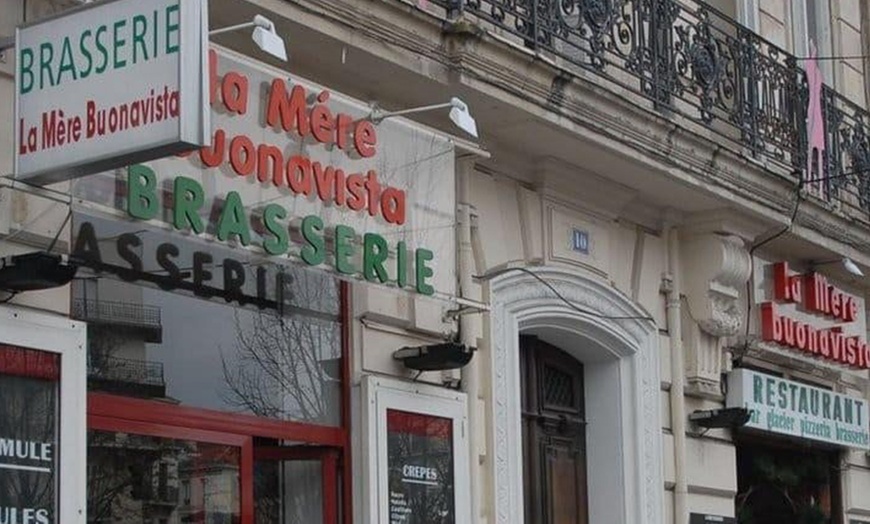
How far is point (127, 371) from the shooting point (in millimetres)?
8391

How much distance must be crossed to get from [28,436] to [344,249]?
1.80m

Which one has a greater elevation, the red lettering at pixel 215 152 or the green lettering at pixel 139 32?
the green lettering at pixel 139 32

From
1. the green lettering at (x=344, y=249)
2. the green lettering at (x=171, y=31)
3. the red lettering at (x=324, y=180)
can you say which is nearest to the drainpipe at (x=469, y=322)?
the green lettering at (x=344, y=249)

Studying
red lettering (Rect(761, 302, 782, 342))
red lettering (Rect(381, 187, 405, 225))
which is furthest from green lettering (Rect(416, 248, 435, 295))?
red lettering (Rect(761, 302, 782, 342))

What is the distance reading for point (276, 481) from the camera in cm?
948

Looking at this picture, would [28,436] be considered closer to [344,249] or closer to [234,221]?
[234,221]

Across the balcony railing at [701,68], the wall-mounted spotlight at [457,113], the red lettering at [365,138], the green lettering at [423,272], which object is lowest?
the green lettering at [423,272]

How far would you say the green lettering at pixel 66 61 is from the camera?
23.5 feet

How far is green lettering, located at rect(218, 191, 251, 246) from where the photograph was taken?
7.98 metres

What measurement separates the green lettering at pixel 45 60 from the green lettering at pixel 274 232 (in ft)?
4.31

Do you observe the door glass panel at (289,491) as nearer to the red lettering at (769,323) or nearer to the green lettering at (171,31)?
the green lettering at (171,31)

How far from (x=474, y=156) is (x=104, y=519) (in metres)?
3.24

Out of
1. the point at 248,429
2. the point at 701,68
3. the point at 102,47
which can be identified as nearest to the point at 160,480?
the point at 248,429

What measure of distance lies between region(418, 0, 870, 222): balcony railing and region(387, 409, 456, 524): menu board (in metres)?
2.09
